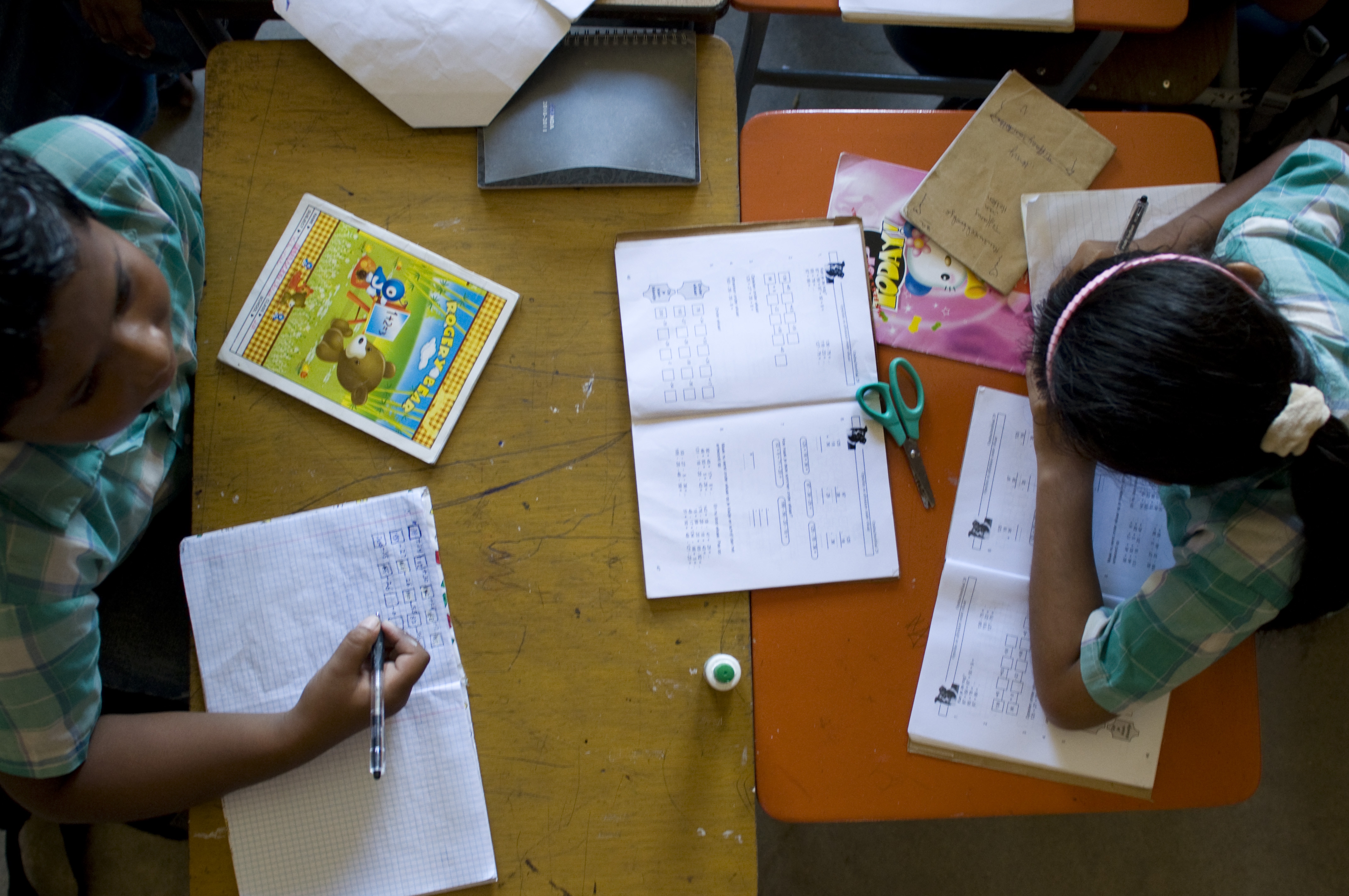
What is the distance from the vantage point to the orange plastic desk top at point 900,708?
82 centimetres

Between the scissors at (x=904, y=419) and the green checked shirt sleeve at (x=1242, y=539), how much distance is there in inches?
8.3

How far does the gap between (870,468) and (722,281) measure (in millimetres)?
258

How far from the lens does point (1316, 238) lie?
0.82 m

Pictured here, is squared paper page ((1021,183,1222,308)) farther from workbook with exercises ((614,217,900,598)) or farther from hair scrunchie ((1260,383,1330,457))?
hair scrunchie ((1260,383,1330,457))

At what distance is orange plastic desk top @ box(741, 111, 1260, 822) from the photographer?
32.3 inches

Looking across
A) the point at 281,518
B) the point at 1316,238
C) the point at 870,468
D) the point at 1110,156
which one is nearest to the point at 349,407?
the point at 281,518

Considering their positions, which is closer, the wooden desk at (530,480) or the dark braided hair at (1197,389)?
the dark braided hair at (1197,389)

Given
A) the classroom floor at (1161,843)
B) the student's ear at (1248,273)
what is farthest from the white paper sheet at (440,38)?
the classroom floor at (1161,843)

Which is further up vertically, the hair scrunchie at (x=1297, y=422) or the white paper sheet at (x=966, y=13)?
the white paper sheet at (x=966, y=13)

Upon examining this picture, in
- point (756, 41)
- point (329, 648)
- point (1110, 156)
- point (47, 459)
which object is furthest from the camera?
point (756, 41)

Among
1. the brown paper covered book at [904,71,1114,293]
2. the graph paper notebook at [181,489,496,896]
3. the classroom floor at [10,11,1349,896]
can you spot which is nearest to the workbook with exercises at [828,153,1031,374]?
the brown paper covered book at [904,71,1114,293]

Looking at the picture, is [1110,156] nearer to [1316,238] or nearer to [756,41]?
[1316,238]

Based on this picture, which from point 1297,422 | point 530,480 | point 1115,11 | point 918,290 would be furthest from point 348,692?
point 1115,11

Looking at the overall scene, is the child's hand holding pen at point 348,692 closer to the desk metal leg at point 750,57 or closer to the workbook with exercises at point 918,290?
the workbook with exercises at point 918,290
